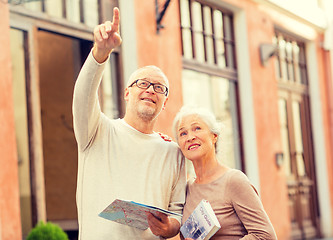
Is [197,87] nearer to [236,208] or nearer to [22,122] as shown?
[22,122]

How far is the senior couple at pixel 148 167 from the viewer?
279cm

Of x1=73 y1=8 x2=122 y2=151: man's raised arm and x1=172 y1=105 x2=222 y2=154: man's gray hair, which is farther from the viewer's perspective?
x1=172 y1=105 x2=222 y2=154: man's gray hair

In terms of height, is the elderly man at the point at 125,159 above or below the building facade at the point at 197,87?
A: below

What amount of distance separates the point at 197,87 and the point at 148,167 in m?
6.17

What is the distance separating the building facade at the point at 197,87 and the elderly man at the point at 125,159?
1.22ft

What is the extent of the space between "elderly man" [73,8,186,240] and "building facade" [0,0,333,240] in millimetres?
373

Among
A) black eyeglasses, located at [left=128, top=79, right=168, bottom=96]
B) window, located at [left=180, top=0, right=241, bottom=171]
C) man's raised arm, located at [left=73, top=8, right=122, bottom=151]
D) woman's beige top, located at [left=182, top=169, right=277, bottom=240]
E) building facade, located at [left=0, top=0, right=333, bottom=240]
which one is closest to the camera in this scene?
man's raised arm, located at [left=73, top=8, right=122, bottom=151]

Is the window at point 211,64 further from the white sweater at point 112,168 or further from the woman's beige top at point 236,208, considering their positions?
the woman's beige top at point 236,208

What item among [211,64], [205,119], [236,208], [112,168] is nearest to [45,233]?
[112,168]

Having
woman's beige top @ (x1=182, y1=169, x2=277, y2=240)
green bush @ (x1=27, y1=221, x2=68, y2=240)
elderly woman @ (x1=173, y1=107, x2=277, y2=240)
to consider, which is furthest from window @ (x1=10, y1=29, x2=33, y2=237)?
woman's beige top @ (x1=182, y1=169, x2=277, y2=240)

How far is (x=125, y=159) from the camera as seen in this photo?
2.93 metres

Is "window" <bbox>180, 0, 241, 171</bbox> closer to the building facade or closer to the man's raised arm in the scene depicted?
the building facade

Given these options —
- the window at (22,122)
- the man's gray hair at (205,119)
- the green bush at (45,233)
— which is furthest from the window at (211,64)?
the man's gray hair at (205,119)

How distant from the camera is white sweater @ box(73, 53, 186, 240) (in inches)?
111
